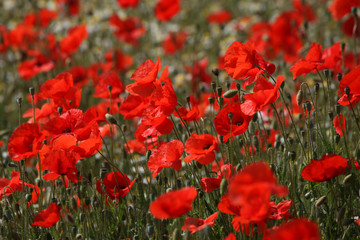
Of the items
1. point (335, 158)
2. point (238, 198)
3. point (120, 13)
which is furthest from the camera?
point (120, 13)

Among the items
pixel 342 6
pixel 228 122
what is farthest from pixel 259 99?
pixel 342 6

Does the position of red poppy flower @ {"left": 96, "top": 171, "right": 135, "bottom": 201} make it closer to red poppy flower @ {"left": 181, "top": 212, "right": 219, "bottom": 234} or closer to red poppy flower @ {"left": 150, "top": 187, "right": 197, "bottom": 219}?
red poppy flower @ {"left": 181, "top": 212, "right": 219, "bottom": 234}

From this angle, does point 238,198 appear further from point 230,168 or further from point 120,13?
point 120,13

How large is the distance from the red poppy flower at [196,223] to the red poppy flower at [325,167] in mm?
369

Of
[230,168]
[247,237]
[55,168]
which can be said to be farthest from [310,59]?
[55,168]

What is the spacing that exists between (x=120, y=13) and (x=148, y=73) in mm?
6155

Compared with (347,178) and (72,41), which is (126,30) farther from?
(347,178)

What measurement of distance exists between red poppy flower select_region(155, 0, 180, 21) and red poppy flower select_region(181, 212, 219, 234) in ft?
13.3

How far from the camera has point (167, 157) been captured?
2211mm

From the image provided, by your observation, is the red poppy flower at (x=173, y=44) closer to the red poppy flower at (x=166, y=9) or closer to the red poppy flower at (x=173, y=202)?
the red poppy flower at (x=166, y=9)

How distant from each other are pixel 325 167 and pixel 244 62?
0.56m

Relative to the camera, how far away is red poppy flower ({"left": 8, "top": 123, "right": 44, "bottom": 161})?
2479 mm

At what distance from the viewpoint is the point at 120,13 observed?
8.49 m

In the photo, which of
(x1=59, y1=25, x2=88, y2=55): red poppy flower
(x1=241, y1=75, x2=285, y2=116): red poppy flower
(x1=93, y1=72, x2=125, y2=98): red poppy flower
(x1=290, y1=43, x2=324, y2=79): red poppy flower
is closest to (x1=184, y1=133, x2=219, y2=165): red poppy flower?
(x1=241, y1=75, x2=285, y2=116): red poppy flower
